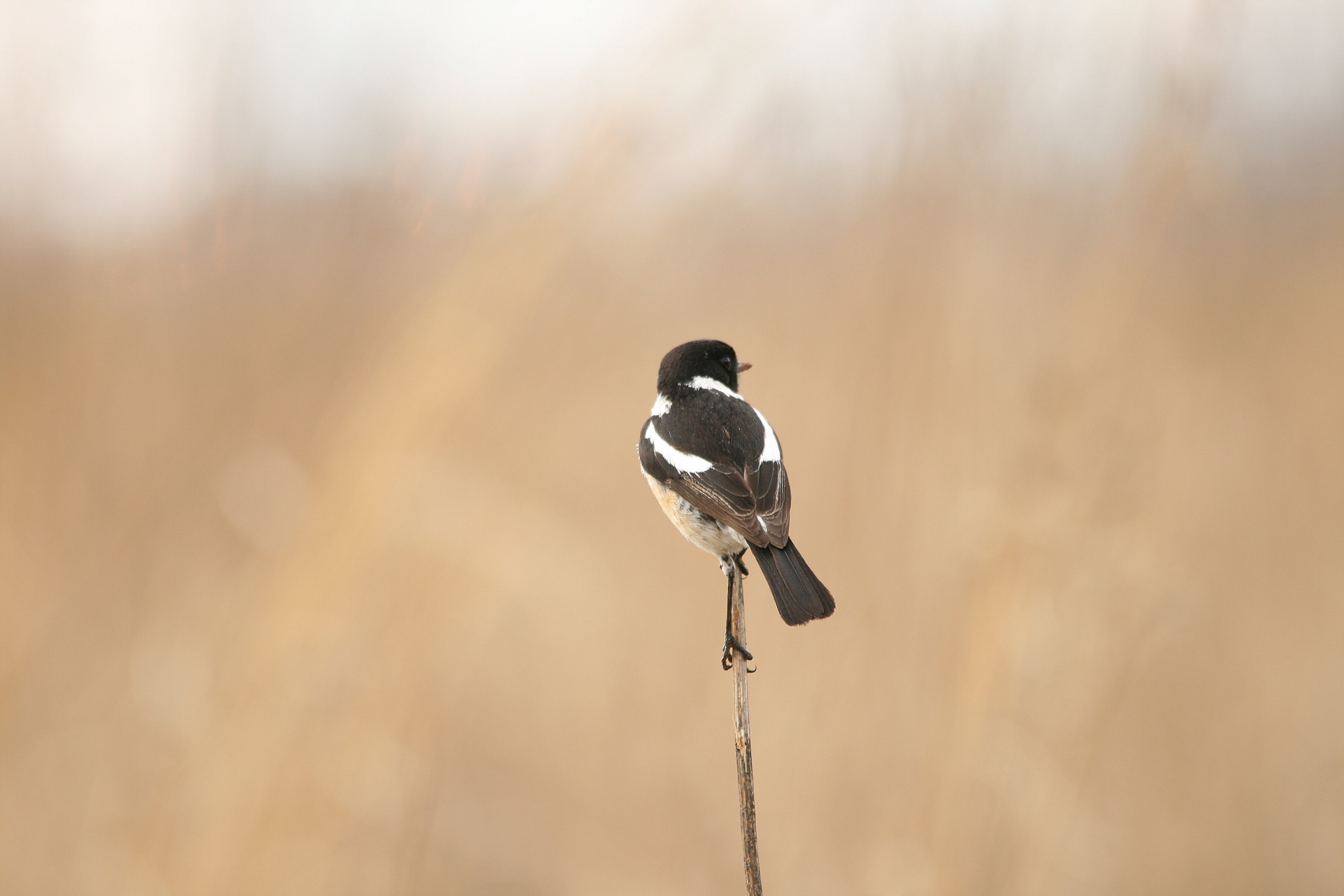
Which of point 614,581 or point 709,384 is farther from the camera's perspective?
point 614,581

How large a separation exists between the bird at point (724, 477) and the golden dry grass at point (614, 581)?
10.8 inches

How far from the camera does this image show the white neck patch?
253cm

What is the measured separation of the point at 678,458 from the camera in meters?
2.14

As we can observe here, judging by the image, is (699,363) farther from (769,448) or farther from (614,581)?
(614,581)

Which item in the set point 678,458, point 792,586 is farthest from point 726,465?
point 792,586

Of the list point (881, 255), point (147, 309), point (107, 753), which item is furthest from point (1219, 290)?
point (107, 753)

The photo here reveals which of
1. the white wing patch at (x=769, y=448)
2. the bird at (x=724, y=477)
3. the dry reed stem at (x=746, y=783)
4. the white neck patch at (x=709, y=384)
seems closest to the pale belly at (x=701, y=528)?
the bird at (x=724, y=477)

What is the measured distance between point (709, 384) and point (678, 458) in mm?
478

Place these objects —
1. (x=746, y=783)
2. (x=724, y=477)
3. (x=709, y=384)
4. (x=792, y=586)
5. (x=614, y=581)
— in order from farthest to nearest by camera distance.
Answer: (x=614, y=581) < (x=709, y=384) < (x=724, y=477) < (x=792, y=586) < (x=746, y=783)

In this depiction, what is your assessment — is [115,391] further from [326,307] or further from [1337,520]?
[1337,520]

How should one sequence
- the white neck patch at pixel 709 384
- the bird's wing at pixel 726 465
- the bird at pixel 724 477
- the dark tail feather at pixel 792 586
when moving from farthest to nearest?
the white neck patch at pixel 709 384 → the bird's wing at pixel 726 465 → the bird at pixel 724 477 → the dark tail feather at pixel 792 586

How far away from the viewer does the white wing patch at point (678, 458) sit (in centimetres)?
208

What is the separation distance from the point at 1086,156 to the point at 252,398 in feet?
7.32

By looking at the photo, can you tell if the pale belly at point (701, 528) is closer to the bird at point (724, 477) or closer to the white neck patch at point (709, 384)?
the bird at point (724, 477)
